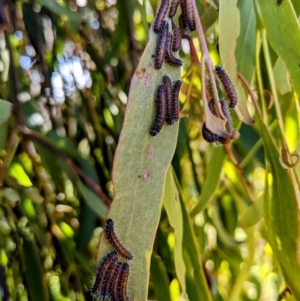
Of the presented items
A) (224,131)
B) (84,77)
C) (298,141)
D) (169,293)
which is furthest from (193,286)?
(84,77)

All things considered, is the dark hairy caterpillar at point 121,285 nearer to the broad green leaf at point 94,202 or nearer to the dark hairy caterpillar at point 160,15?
the dark hairy caterpillar at point 160,15

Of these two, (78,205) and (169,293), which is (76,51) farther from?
(169,293)

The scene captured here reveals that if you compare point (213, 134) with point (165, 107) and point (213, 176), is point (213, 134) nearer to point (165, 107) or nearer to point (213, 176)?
point (165, 107)

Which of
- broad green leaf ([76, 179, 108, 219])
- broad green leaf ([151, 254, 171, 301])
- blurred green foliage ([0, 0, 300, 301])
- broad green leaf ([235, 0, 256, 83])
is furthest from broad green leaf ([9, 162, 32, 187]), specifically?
broad green leaf ([235, 0, 256, 83])

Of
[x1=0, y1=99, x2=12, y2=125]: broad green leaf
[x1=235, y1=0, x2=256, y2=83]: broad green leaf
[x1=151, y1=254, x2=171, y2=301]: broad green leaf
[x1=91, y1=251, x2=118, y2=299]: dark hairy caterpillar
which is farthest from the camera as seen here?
[x1=151, y1=254, x2=171, y2=301]: broad green leaf

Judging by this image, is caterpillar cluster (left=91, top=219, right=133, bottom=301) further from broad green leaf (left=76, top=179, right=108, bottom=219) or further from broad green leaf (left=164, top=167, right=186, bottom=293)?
broad green leaf (left=76, top=179, right=108, bottom=219)

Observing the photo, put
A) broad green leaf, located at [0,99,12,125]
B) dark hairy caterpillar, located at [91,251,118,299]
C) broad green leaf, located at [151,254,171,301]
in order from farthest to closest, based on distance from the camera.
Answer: broad green leaf, located at [151,254,171,301] → broad green leaf, located at [0,99,12,125] → dark hairy caterpillar, located at [91,251,118,299]
